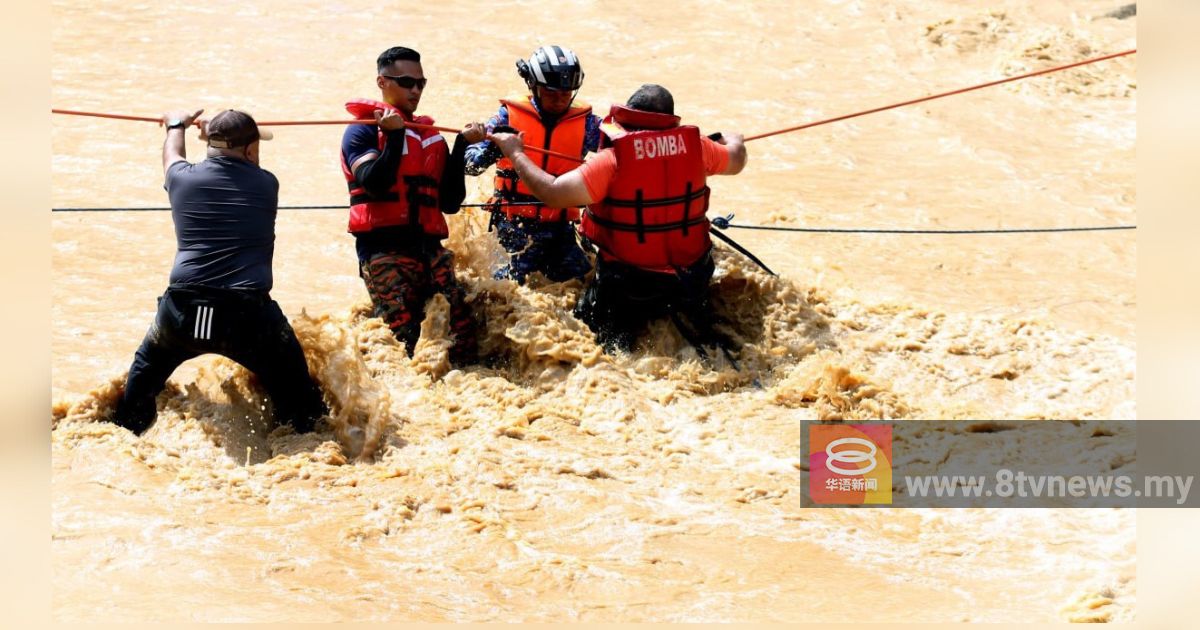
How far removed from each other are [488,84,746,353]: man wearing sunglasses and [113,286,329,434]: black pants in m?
1.46

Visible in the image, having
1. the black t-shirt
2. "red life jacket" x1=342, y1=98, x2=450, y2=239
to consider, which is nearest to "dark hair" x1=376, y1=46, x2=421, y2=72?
"red life jacket" x1=342, y1=98, x2=450, y2=239

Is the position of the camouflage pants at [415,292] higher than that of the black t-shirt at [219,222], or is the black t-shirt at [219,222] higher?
the black t-shirt at [219,222]

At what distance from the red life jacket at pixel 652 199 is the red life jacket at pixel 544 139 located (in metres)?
0.29

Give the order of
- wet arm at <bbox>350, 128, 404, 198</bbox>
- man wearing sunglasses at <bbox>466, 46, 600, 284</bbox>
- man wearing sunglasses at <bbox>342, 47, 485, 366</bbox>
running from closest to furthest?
wet arm at <bbox>350, 128, 404, 198</bbox> → man wearing sunglasses at <bbox>342, 47, 485, 366</bbox> → man wearing sunglasses at <bbox>466, 46, 600, 284</bbox>

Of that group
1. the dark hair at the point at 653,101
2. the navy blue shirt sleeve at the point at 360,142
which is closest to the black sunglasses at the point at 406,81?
the navy blue shirt sleeve at the point at 360,142

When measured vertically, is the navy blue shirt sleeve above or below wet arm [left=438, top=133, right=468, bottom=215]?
above

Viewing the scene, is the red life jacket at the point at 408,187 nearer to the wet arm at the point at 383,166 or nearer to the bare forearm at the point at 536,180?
the wet arm at the point at 383,166

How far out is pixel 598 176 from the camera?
6.17 meters

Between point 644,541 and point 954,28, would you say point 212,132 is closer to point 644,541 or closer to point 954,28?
point 644,541

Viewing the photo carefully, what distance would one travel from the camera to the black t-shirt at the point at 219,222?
5.29 meters

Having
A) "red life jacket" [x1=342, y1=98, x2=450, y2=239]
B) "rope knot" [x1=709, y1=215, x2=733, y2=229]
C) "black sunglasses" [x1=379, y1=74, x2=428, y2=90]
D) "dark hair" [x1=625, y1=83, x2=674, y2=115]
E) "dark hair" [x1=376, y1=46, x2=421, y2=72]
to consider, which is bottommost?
"rope knot" [x1=709, y1=215, x2=733, y2=229]

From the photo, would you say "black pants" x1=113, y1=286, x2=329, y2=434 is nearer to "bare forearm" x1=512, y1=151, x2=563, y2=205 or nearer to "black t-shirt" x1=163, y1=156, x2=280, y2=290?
"black t-shirt" x1=163, y1=156, x2=280, y2=290

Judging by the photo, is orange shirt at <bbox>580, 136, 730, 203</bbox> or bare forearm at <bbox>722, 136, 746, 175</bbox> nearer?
orange shirt at <bbox>580, 136, 730, 203</bbox>

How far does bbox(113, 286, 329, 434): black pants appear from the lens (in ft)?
17.1
